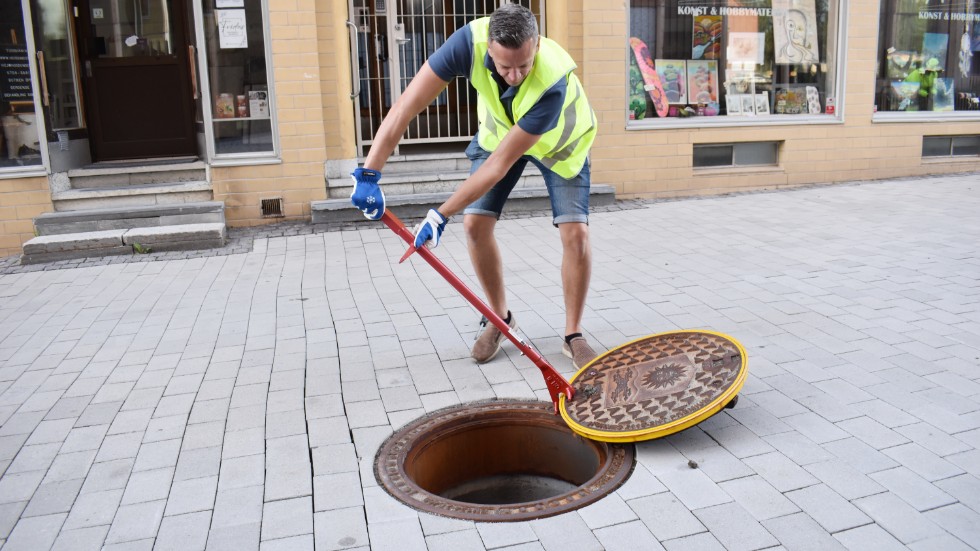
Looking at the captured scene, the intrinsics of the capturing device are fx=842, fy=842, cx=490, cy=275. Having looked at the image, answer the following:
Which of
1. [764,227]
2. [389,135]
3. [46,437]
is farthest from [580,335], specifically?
[764,227]

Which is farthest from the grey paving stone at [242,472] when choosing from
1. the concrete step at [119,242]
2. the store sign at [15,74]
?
the store sign at [15,74]

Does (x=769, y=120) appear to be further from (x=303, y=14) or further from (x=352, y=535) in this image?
(x=352, y=535)

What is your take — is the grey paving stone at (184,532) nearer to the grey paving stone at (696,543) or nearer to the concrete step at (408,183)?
the grey paving stone at (696,543)

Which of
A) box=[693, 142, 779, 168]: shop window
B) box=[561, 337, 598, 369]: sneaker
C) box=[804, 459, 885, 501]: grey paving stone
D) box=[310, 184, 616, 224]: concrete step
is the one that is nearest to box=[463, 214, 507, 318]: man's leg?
box=[561, 337, 598, 369]: sneaker

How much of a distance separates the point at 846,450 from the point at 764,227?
15.1 ft

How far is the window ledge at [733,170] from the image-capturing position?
948 centimetres

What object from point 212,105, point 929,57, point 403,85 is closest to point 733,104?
point 929,57

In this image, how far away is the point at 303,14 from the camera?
7973 mm

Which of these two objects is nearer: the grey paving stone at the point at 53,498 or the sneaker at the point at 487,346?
the grey paving stone at the point at 53,498

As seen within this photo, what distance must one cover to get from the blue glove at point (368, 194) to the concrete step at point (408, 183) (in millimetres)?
4731

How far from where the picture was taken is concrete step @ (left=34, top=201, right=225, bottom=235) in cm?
752

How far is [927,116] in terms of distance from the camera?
403 inches

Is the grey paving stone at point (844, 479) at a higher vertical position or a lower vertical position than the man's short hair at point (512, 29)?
lower

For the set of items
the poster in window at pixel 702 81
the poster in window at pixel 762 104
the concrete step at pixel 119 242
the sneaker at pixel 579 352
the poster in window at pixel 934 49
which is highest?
the poster in window at pixel 934 49
